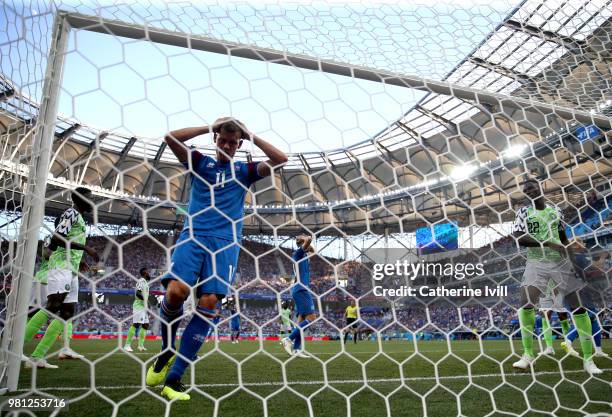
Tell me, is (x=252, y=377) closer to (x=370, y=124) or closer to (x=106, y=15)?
(x=370, y=124)

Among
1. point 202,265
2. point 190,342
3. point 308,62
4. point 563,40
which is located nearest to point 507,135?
point 308,62

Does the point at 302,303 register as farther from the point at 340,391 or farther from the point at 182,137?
the point at 182,137

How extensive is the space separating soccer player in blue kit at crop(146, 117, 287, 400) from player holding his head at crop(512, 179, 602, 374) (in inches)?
75.8

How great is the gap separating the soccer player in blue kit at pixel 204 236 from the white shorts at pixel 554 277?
7.95 feet

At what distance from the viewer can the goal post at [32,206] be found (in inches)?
77.5

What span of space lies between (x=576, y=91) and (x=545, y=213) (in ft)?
3.68

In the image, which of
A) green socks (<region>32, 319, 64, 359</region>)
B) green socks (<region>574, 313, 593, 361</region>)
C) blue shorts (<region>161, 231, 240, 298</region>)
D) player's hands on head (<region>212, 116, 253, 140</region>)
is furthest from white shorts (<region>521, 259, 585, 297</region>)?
green socks (<region>32, 319, 64, 359</region>)

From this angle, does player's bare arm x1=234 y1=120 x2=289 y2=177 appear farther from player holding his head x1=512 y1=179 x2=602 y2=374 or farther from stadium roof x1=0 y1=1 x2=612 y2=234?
player holding his head x1=512 y1=179 x2=602 y2=374

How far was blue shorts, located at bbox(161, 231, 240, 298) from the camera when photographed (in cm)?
208

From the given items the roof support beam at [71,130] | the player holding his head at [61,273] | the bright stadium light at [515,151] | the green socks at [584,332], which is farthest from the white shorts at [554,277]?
the player holding his head at [61,273]

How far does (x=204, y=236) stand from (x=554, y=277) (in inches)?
112

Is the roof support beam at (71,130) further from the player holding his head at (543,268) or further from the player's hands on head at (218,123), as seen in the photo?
the player holding his head at (543,268)

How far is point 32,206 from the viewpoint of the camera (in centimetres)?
206

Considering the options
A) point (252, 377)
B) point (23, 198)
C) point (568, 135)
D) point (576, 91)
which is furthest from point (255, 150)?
point (576, 91)
